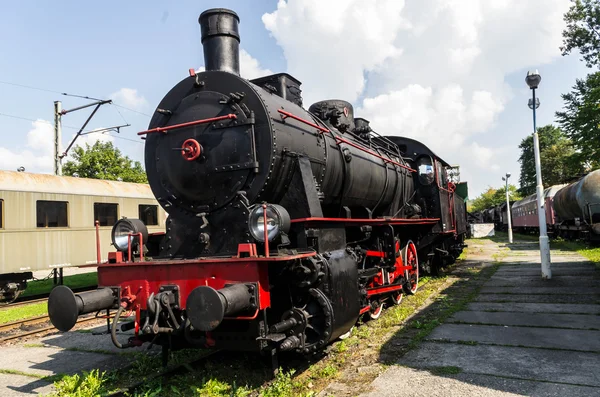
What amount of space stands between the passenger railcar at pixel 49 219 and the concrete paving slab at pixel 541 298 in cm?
1005

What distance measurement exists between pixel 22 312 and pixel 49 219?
256cm

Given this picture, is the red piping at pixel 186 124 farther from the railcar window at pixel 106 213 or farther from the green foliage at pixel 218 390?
the railcar window at pixel 106 213

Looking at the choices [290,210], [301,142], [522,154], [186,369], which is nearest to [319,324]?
[290,210]

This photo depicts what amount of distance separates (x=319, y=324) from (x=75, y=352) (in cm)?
393

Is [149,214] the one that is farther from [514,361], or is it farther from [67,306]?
[514,361]

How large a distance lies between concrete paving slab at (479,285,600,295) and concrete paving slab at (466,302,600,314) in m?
1.22

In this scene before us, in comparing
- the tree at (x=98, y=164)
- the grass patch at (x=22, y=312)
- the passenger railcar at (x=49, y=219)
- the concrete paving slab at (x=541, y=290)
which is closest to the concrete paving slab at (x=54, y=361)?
the grass patch at (x=22, y=312)

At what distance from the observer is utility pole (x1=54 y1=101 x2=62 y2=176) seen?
16339mm

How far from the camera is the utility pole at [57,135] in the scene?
1634 cm

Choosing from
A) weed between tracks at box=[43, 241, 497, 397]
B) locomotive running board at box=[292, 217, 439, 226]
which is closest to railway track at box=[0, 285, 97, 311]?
weed between tracks at box=[43, 241, 497, 397]

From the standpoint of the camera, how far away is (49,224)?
37.4 ft

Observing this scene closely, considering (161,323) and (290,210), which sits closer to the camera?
(161,323)

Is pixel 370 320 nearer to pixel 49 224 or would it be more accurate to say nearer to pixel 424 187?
pixel 424 187

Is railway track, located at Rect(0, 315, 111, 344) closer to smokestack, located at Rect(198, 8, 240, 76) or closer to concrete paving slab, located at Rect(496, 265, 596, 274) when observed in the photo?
smokestack, located at Rect(198, 8, 240, 76)
